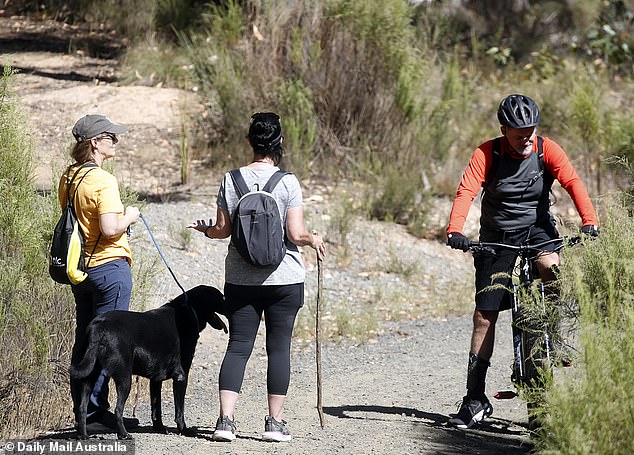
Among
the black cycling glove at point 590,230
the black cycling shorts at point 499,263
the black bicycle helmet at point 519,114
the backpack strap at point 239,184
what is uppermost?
the black bicycle helmet at point 519,114

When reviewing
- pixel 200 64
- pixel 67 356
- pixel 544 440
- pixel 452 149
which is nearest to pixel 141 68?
pixel 200 64

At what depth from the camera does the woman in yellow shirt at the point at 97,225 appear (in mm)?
5371

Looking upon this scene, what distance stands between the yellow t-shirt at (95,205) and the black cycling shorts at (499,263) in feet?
6.71

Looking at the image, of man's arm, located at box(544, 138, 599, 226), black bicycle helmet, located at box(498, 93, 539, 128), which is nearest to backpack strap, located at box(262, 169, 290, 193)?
black bicycle helmet, located at box(498, 93, 539, 128)

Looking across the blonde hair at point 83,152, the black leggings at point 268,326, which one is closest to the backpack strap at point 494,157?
the black leggings at point 268,326

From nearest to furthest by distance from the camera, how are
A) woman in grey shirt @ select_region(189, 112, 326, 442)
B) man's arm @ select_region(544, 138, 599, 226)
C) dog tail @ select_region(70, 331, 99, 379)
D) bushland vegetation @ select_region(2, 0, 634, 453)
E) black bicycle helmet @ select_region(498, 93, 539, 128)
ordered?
dog tail @ select_region(70, 331, 99, 379)
woman in grey shirt @ select_region(189, 112, 326, 442)
black bicycle helmet @ select_region(498, 93, 539, 128)
man's arm @ select_region(544, 138, 599, 226)
bushland vegetation @ select_region(2, 0, 634, 453)

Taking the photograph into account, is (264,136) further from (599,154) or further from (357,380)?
(599,154)

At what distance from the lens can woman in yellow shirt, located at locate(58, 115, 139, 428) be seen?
211 inches

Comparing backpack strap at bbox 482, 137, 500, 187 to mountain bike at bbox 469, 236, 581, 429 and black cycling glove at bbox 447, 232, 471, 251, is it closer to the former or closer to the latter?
mountain bike at bbox 469, 236, 581, 429

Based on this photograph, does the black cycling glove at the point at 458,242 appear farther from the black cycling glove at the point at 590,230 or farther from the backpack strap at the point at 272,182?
the backpack strap at the point at 272,182

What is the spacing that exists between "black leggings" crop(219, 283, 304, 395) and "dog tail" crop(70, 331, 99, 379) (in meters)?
0.72

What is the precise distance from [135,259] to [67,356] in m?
1.72

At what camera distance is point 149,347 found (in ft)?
17.7

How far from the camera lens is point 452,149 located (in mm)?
13383
